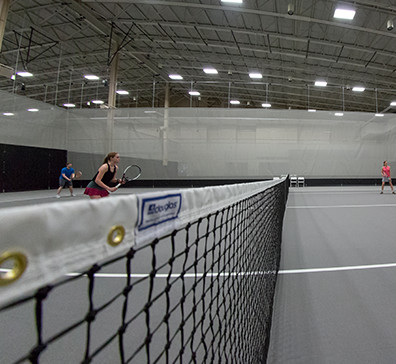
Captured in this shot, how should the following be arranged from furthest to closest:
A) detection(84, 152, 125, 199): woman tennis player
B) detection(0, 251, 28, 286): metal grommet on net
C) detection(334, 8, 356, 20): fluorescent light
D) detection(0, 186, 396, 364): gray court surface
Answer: detection(334, 8, 356, 20): fluorescent light → detection(84, 152, 125, 199): woman tennis player → detection(0, 186, 396, 364): gray court surface → detection(0, 251, 28, 286): metal grommet on net

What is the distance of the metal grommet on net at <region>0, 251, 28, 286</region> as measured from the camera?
0.77 ft

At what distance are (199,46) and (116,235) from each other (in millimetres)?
13016

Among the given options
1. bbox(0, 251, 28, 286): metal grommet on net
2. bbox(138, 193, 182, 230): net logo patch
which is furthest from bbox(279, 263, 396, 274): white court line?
bbox(0, 251, 28, 286): metal grommet on net

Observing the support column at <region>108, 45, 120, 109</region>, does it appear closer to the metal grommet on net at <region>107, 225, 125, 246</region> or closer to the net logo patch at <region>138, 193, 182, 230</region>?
the net logo patch at <region>138, 193, 182, 230</region>

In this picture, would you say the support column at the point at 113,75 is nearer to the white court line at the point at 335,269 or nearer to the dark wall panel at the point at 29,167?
the dark wall panel at the point at 29,167

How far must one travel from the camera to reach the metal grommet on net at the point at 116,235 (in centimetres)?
36

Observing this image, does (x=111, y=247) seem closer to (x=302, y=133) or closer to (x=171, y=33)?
(x=171, y=33)

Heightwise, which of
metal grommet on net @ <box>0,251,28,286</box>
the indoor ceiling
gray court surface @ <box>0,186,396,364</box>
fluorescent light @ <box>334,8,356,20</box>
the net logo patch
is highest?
the indoor ceiling

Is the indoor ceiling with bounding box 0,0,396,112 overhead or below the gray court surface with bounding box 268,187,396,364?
overhead

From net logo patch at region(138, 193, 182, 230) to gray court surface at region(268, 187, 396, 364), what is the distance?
1.07 meters

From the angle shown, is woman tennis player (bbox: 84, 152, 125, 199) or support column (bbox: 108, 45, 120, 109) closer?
woman tennis player (bbox: 84, 152, 125, 199)

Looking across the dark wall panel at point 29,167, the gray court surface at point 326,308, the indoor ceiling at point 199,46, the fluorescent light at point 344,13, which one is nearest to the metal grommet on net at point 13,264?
the gray court surface at point 326,308

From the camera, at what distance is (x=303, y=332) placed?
137 centimetres

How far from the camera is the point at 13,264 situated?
24cm
